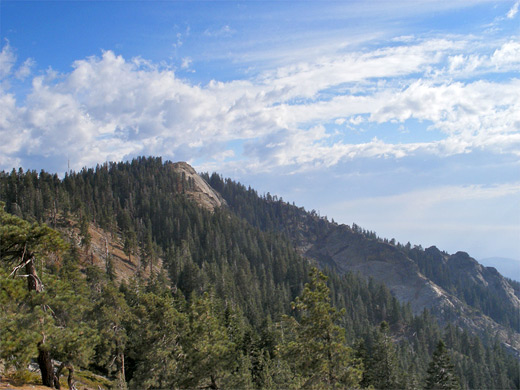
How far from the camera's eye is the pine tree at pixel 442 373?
1430 inches

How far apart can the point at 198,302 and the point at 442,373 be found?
2528 centimetres

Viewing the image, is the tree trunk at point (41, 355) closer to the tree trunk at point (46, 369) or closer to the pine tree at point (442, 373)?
the tree trunk at point (46, 369)

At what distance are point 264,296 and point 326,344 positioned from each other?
94196 mm

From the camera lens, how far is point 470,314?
172500 mm

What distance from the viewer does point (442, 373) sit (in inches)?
1441

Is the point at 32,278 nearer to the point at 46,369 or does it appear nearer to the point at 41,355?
the point at 41,355

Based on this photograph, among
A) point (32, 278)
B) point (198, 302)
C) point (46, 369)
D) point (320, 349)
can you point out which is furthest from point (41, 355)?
point (198, 302)

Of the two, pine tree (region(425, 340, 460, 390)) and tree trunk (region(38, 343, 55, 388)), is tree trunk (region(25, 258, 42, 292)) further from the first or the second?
pine tree (region(425, 340, 460, 390))

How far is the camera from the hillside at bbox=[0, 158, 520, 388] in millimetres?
28078

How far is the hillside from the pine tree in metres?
8.00

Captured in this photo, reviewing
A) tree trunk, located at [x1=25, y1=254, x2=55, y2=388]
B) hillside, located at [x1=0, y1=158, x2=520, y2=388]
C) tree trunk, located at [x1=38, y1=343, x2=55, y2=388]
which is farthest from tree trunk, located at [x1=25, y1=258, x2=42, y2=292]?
tree trunk, located at [x1=38, y1=343, x2=55, y2=388]

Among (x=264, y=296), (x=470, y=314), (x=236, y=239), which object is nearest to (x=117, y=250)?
(x=264, y=296)

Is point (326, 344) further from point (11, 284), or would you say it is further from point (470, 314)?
point (470, 314)

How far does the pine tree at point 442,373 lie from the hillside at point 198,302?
26.3 feet
